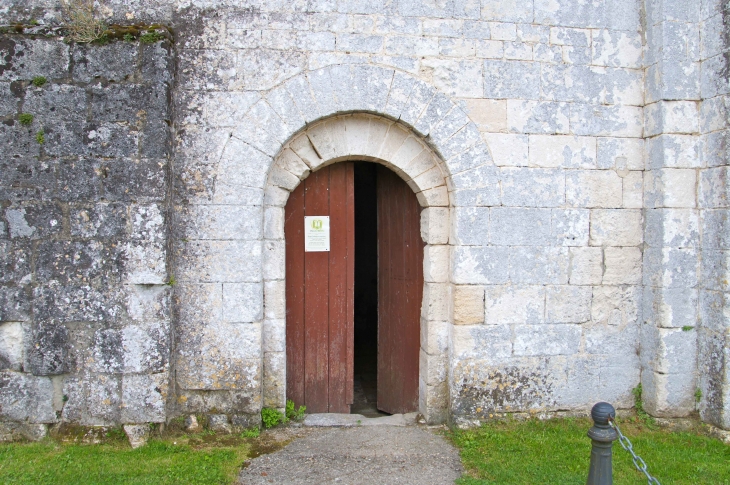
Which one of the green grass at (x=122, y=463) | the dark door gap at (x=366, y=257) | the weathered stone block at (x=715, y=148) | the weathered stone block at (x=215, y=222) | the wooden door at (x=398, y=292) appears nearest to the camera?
the green grass at (x=122, y=463)

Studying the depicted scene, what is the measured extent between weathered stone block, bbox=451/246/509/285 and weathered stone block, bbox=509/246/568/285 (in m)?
0.08

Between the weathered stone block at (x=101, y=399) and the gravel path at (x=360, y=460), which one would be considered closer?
the gravel path at (x=360, y=460)

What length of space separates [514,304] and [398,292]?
1062mm

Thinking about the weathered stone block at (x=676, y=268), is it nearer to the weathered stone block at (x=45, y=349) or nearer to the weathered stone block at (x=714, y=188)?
the weathered stone block at (x=714, y=188)

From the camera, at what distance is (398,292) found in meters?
4.75

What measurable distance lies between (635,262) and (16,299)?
473 centimetres

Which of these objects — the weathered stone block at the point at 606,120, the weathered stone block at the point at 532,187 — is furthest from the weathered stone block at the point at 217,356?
the weathered stone block at the point at 606,120

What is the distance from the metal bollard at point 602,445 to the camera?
255 centimetres

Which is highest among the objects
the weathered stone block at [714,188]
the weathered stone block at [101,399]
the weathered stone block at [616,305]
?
the weathered stone block at [714,188]

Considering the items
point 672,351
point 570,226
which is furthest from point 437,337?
point 672,351

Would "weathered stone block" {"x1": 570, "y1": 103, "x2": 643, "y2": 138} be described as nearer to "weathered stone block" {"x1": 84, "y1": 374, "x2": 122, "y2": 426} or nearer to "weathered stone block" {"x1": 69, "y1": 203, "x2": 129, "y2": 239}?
"weathered stone block" {"x1": 69, "y1": 203, "x2": 129, "y2": 239}

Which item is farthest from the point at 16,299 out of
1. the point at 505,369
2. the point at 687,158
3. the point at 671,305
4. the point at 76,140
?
the point at 687,158

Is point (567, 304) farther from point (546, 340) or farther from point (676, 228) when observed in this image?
point (676, 228)

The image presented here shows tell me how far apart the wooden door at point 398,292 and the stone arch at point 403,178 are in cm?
21
